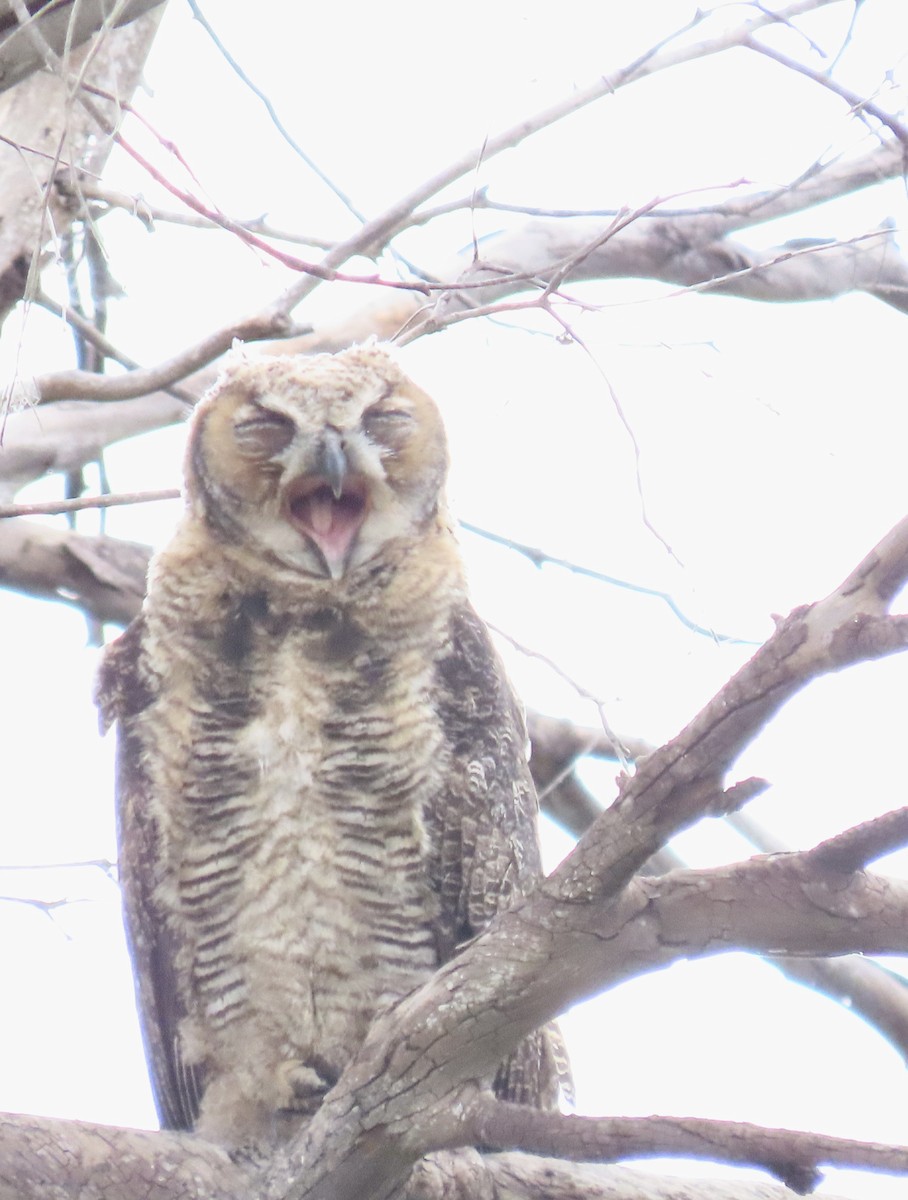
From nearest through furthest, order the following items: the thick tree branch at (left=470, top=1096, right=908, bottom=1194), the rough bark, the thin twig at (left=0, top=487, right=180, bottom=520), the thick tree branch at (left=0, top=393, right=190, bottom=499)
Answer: the thick tree branch at (left=470, top=1096, right=908, bottom=1194) → the thin twig at (left=0, top=487, right=180, bottom=520) → the rough bark → the thick tree branch at (left=0, top=393, right=190, bottom=499)

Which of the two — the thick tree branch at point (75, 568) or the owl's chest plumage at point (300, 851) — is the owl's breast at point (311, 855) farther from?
the thick tree branch at point (75, 568)

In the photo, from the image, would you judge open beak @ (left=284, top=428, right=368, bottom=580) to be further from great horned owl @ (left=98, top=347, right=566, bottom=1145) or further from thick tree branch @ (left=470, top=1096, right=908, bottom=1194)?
thick tree branch @ (left=470, top=1096, right=908, bottom=1194)

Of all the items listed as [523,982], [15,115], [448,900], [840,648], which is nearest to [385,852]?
[448,900]

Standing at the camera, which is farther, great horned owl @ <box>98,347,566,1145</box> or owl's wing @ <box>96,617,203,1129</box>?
owl's wing @ <box>96,617,203,1129</box>

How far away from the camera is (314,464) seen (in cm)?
340

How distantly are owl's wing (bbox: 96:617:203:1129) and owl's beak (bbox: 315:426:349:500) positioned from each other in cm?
62

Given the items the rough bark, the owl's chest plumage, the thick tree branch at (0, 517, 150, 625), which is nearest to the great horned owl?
the owl's chest plumage

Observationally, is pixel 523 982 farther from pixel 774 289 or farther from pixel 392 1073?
pixel 774 289

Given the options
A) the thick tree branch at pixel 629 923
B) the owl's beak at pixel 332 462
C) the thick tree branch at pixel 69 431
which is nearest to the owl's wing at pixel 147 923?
the owl's beak at pixel 332 462

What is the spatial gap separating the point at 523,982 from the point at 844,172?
441 centimetres

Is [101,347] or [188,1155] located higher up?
[101,347]

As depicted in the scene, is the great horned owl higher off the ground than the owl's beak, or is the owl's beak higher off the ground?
the owl's beak

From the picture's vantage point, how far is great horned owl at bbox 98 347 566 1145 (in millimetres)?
3275

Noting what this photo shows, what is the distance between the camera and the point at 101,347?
4.71m
